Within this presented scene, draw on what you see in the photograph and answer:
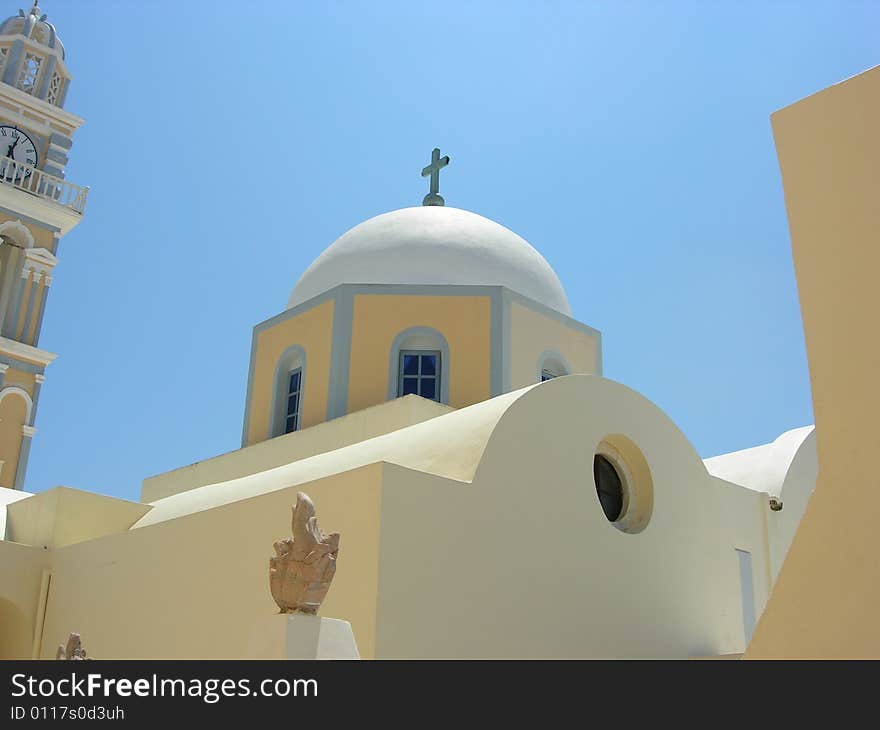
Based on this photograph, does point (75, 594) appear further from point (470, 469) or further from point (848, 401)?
point (848, 401)

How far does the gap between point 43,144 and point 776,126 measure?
1771 cm

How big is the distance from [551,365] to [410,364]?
1.96m

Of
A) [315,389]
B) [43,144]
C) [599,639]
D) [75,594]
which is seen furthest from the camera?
[43,144]

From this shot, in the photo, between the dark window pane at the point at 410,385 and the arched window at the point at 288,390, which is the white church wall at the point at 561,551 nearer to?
the dark window pane at the point at 410,385

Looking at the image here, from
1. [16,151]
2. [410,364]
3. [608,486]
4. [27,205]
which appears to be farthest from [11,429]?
[608,486]

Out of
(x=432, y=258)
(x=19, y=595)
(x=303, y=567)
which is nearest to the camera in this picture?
(x=303, y=567)

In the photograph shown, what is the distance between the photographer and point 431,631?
7113mm

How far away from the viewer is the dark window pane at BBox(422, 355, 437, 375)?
496 inches

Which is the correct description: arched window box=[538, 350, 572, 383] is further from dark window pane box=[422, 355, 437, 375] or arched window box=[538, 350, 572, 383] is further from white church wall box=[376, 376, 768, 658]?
white church wall box=[376, 376, 768, 658]

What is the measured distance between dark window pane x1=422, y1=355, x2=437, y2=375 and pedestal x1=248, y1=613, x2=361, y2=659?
733cm

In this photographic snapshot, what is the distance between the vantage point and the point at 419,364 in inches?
498

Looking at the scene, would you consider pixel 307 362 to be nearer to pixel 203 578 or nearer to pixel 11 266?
pixel 203 578
